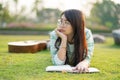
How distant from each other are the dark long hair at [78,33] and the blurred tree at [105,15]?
20678mm

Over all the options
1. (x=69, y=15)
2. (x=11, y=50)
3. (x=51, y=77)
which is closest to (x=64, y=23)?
(x=69, y=15)

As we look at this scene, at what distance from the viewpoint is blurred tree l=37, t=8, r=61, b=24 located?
28.7 metres

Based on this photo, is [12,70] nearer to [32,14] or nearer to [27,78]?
[27,78]

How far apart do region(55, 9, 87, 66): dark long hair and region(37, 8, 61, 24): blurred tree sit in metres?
24.4

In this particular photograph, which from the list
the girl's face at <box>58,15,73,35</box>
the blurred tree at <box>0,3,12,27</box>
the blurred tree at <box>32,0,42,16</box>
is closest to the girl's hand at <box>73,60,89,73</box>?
the girl's face at <box>58,15,73,35</box>

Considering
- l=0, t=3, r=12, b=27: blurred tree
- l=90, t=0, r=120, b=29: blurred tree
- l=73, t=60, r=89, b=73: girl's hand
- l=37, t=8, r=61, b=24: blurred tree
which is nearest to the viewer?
l=73, t=60, r=89, b=73: girl's hand

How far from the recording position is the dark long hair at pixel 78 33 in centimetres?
397

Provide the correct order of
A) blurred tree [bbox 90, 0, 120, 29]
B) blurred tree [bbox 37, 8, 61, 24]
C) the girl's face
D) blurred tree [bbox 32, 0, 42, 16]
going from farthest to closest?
blurred tree [bbox 37, 8, 61, 24] → blurred tree [bbox 32, 0, 42, 16] → blurred tree [bbox 90, 0, 120, 29] → the girl's face

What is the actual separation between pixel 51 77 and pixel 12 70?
23.4 inches

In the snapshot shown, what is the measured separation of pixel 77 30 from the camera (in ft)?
13.1

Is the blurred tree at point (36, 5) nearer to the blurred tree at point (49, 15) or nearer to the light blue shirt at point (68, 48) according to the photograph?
the blurred tree at point (49, 15)

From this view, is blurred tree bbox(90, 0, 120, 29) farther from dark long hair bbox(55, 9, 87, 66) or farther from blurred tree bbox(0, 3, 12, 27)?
dark long hair bbox(55, 9, 87, 66)

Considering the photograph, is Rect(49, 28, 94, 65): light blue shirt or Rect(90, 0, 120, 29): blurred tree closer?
Rect(49, 28, 94, 65): light blue shirt

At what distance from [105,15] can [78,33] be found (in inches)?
913
